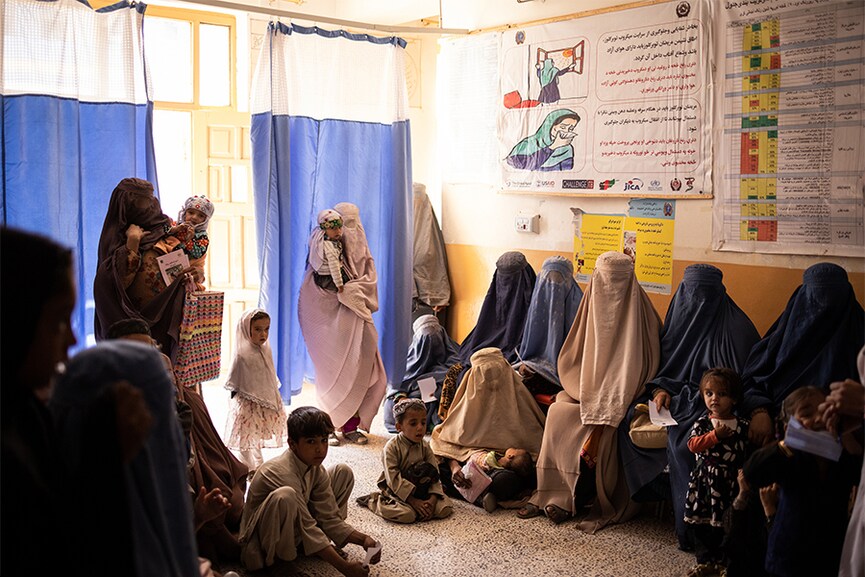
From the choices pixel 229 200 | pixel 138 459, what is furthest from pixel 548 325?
pixel 138 459

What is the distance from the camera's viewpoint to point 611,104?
16.5ft

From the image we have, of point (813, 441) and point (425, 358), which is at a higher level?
point (813, 441)

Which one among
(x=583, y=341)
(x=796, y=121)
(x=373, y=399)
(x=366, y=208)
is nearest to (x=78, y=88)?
(x=366, y=208)

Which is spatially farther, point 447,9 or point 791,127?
point 447,9

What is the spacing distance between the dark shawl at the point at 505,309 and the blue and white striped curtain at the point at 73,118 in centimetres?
200

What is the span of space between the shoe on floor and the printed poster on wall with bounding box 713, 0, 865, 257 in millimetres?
1792

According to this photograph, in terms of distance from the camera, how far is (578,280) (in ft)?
17.3

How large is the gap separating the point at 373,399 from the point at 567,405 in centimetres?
145

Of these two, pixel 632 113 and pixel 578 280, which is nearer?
pixel 632 113

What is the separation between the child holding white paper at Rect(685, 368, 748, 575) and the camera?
3.35 m

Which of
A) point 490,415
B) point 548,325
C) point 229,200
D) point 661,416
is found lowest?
point 490,415

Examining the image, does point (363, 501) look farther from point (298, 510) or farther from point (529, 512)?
point (298, 510)

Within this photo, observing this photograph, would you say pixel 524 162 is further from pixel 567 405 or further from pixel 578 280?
pixel 567 405

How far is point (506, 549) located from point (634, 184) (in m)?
2.28
